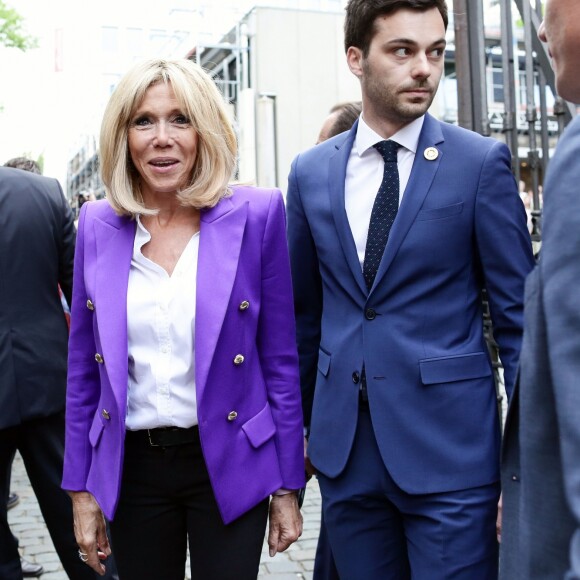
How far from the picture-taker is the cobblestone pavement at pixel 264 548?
182 inches

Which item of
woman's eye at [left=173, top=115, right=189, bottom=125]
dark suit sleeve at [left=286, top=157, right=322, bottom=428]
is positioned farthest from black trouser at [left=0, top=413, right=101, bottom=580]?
woman's eye at [left=173, top=115, right=189, bottom=125]

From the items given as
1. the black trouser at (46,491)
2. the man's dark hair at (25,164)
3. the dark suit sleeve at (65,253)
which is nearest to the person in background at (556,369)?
the black trouser at (46,491)

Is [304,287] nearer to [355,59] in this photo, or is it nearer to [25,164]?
[355,59]

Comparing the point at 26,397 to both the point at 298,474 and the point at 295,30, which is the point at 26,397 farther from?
the point at 295,30

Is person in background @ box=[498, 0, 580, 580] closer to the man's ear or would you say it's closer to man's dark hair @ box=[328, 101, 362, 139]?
the man's ear

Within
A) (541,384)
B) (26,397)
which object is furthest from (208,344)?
(26,397)

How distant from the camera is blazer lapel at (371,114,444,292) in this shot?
8.19ft

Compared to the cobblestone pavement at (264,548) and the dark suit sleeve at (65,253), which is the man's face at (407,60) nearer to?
the dark suit sleeve at (65,253)

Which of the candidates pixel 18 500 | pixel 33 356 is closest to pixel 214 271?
pixel 33 356

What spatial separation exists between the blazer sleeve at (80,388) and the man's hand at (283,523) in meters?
0.59

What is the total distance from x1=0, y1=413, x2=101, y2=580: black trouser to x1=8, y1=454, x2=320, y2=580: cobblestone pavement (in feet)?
2.31

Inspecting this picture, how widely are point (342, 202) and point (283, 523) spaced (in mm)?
984

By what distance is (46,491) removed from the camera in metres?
3.98

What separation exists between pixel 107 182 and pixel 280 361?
0.77 meters
